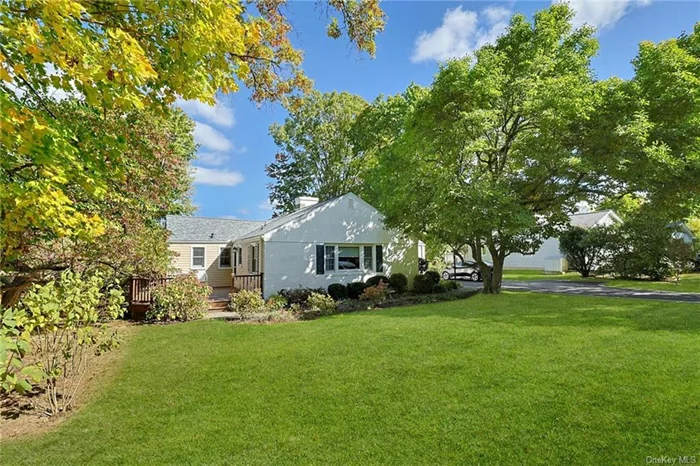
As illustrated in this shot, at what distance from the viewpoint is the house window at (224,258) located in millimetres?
22500

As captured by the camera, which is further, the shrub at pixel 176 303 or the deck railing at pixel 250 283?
the deck railing at pixel 250 283

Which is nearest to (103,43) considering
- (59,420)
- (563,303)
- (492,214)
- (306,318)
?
(59,420)

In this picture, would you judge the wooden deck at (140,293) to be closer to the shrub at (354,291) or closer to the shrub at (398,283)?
the shrub at (354,291)

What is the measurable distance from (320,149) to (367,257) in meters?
15.5

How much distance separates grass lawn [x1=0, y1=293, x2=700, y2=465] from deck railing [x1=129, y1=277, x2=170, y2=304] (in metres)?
4.33

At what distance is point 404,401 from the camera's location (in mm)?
4562

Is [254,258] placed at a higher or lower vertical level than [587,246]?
lower

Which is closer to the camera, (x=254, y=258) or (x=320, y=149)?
(x=254, y=258)

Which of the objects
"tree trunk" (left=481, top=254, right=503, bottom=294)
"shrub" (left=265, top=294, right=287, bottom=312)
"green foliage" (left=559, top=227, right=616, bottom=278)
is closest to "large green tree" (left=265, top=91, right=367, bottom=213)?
"tree trunk" (left=481, top=254, right=503, bottom=294)

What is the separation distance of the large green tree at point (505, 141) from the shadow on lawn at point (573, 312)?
2880mm

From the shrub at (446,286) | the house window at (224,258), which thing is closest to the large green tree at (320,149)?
the house window at (224,258)

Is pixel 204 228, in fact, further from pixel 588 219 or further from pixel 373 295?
pixel 588 219

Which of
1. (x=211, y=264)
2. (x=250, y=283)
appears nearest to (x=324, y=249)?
(x=250, y=283)

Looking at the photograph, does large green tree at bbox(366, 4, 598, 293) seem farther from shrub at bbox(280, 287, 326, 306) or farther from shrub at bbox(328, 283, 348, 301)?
shrub at bbox(280, 287, 326, 306)
